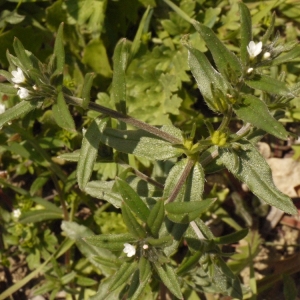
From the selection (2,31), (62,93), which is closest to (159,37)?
(2,31)

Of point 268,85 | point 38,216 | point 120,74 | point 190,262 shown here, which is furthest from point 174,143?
point 38,216

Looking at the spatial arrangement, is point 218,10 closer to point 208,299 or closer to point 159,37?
point 159,37

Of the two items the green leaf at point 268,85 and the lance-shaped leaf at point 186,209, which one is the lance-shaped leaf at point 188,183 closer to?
the lance-shaped leaf at point 186,209

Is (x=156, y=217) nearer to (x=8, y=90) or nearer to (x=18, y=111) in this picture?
(x=18, y=111)

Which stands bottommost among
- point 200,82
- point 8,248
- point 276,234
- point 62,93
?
point 276,234

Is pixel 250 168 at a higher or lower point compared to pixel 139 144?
lower
